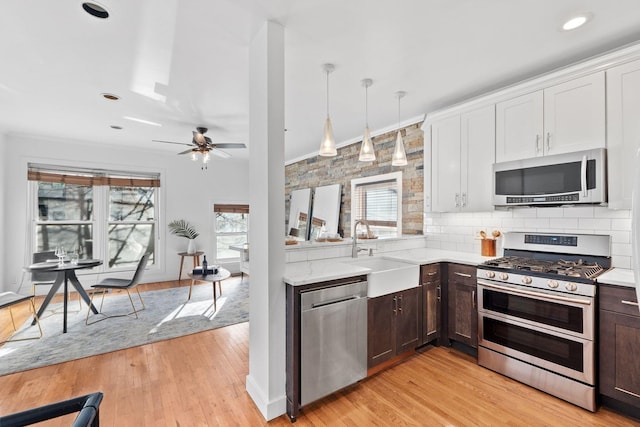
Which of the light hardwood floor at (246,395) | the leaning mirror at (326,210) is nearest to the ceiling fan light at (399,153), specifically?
the light hardwood floor at (246,395)

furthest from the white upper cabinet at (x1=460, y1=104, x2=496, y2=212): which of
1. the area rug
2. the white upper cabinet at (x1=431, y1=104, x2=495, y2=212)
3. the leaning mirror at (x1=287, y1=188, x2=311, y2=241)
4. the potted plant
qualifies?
the potted plant

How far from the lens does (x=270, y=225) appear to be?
2.00 meters

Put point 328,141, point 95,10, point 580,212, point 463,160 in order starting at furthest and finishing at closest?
point 463,160 → point 580,212 → point 328,141 → point 95,10

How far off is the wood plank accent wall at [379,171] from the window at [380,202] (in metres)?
0.08

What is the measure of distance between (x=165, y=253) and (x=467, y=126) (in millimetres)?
5885

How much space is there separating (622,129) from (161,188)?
22.1 ft

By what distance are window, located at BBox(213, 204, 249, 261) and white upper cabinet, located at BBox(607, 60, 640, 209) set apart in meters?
6.03

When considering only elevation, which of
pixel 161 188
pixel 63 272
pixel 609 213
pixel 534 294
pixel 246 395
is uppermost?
pixel 161 188

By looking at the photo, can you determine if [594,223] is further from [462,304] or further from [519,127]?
[462,304]

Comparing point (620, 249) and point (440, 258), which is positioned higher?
point (620, 249)

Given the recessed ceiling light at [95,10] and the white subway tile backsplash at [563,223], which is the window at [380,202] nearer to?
the white subway tile backsplash at [563,223]

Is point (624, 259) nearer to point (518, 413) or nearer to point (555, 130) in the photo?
point (555, 130)

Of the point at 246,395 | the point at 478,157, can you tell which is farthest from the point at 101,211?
the point at 478,157

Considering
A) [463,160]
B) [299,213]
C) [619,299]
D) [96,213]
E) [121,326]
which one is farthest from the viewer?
[299,213]
